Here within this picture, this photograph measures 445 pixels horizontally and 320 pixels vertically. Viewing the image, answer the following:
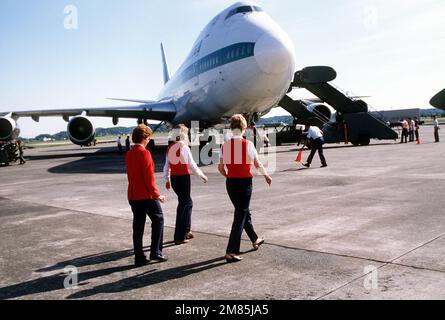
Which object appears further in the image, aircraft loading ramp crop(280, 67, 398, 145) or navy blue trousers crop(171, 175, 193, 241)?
aircraft loading ramp crop(280, 67, 398, 145)

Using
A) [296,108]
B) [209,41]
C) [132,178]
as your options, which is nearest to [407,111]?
[296,108]

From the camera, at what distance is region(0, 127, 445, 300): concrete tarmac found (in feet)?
12.8

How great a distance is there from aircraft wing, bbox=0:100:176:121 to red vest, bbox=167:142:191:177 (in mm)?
18083

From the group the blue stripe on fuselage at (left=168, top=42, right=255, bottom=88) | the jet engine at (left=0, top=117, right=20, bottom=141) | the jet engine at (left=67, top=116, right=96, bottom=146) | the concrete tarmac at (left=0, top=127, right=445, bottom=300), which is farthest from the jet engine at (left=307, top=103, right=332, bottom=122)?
the concrete tarmac at (left=0, top=127, right=445, bottom=300)

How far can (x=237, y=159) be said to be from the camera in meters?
5.02

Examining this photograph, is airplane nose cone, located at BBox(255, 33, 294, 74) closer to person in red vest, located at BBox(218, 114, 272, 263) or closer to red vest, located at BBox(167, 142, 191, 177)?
red vest, located at BBox(167, 142, 191, 177)

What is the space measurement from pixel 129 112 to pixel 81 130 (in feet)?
9.62

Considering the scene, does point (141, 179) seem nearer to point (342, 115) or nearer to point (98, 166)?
point (98, 166)

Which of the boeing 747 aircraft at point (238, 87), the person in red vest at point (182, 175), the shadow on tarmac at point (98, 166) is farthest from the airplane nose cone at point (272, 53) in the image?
the person in red vest at point (182, 175)

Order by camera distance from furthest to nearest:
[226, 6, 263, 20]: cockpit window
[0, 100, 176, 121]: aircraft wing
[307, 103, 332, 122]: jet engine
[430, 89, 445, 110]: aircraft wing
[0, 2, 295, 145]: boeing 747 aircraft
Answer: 1. [307, 103, 332, 122]: jet engine
2. [0, 100, 176, 121]: aircraft wing
3. [226, 6, 263, 20]: cockpit window
4. [0, 2, 295, 145]: boeing 747 aircraft
5. [430, 89, 445, 110]: aircraft wing

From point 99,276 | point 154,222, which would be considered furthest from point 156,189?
point 99,276

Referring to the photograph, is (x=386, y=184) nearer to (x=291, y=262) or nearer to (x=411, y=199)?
(x=411, y=199)
